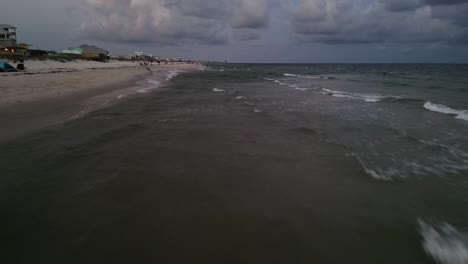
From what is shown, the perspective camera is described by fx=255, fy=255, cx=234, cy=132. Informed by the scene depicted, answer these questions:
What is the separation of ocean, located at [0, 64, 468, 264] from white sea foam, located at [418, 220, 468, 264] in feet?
0.07

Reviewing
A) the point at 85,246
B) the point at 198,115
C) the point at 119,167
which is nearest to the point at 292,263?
the point at 85,246

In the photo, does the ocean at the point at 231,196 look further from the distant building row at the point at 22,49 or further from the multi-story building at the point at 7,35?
the multi-story building at the point at 7,35

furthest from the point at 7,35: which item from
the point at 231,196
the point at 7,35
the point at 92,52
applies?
the point at 231,196

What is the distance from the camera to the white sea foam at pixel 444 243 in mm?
3881

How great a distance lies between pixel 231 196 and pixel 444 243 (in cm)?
375

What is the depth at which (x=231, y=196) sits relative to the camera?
543 centimetres

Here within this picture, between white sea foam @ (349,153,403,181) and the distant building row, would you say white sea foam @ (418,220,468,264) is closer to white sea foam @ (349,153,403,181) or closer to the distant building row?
white sea foam @ (349,153,403,181)

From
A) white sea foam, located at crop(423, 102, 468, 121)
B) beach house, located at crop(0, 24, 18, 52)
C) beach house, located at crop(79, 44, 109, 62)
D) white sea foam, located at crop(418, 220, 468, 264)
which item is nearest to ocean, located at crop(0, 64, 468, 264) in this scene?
white sea foam, located at crop(418, 220, 468, 264)

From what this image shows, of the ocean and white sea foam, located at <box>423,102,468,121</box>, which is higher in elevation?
white sea foam, located at <box>423,102,468,121</box>

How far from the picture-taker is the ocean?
152 inches

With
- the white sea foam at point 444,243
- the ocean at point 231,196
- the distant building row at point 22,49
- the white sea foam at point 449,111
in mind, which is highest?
the distant building row at point 22,49

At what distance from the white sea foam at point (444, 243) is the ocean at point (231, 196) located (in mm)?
21

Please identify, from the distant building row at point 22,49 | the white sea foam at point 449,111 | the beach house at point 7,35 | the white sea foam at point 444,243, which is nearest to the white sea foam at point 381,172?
the white sea foam at point 444,243

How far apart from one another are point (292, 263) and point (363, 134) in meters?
8.51
